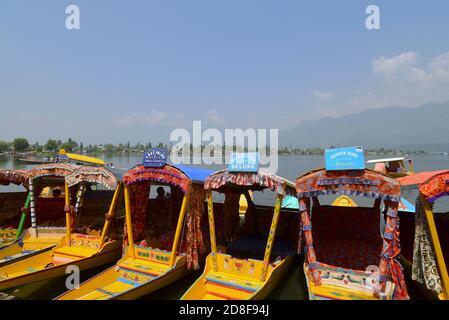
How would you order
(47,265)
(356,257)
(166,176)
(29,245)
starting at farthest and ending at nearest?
(29,245), (47,265), (356,257), (166,176)

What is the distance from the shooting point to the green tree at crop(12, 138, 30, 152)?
4525 inches

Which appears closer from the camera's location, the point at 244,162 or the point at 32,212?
the point at 244,162

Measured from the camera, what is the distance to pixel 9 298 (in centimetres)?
825

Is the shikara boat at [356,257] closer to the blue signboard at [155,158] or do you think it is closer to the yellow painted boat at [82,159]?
the blue signboard at [155,158]

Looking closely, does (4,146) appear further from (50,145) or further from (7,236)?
(7,236)

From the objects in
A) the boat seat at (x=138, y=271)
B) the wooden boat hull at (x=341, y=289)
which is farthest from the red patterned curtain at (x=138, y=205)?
the wooden boat hull at (x=341, y=289)

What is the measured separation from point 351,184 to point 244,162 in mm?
2837

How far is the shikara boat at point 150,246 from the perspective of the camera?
8.10 m

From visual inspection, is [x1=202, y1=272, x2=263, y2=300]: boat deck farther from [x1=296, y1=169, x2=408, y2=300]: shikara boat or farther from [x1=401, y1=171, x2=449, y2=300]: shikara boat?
[x1=401, y1=171, x2=449, y2=300]: shikara boat


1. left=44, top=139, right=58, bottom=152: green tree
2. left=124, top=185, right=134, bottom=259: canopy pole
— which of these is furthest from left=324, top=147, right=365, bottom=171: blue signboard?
left=44, top=139, right=58, bottom=152: green tree

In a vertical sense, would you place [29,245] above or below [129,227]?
below

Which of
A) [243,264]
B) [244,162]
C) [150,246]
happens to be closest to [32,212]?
[150,246]

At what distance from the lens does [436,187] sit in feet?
21.7
